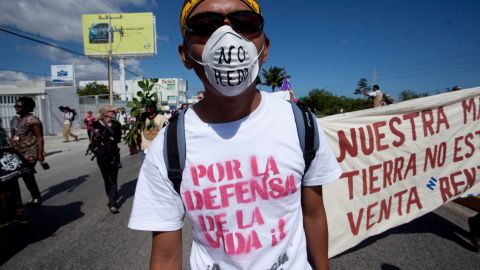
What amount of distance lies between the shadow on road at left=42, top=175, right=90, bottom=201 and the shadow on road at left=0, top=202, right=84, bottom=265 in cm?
81

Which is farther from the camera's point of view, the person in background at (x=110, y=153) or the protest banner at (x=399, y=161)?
the person in background at (x=110, y=153)

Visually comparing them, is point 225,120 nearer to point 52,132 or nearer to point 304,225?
point 304,225

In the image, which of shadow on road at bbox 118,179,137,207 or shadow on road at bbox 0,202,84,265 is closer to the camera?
shadow on road at bbox 0,202,84,265

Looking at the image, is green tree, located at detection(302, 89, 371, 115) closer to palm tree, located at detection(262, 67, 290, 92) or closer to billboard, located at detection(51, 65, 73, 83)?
palm tree, located at detection(262, 67, 290, 92)

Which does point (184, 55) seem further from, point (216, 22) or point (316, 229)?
point (316, 229)

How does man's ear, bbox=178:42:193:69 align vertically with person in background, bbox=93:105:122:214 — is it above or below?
above

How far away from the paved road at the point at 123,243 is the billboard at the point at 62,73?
139ft

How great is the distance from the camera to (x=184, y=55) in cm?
124

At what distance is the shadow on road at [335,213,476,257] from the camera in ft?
10.1

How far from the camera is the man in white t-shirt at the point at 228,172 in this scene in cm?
107

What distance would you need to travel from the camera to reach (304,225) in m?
1.28

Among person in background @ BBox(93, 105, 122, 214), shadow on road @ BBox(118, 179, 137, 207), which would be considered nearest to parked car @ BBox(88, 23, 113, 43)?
shadow on road @ BBox(118, 179, 137, 207)

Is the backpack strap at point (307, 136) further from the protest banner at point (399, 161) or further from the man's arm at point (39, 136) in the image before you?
the man's arm at point (39, 136)

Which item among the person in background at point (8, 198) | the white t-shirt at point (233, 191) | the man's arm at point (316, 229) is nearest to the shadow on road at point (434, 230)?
the man's arm at point (316, 229)
